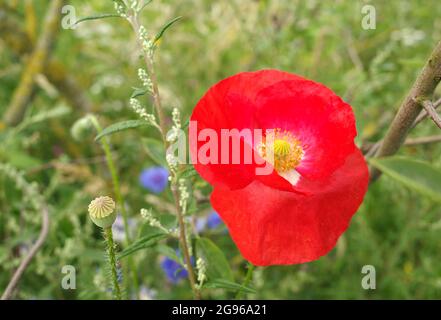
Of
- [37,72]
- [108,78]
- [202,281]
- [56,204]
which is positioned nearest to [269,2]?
[108,78]

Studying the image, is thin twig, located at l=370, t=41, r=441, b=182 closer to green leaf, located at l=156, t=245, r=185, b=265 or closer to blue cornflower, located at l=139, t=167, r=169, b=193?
green leaf, located at l=156, t=245, r=185, b=265

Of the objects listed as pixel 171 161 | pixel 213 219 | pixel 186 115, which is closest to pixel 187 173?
pixel 171 161

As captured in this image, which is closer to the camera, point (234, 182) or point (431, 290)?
point (234, 182)

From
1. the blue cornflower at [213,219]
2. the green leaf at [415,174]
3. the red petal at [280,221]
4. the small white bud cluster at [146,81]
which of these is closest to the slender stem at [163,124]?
the small white bud cluster at [146,81]

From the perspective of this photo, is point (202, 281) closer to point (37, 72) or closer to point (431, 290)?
point (431, 290)

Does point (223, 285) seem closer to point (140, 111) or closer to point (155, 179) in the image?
point (140, 111)

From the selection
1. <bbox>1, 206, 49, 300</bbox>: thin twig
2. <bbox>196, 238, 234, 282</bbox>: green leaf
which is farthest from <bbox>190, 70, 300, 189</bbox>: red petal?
<bbox>1, 206, 49, 300</bbox>: thin twig
